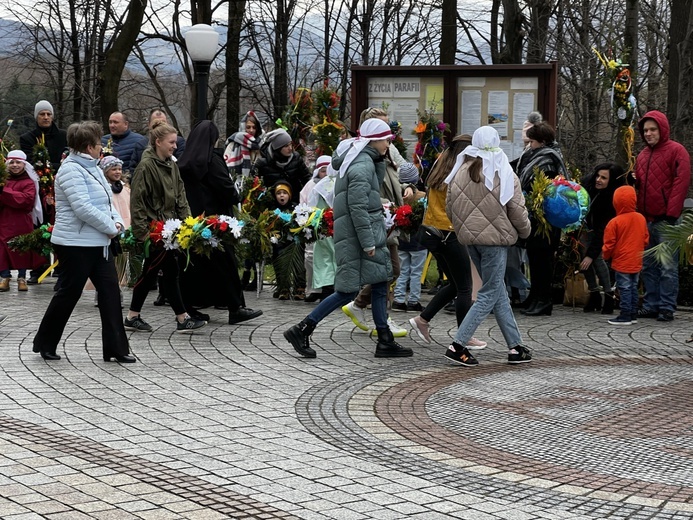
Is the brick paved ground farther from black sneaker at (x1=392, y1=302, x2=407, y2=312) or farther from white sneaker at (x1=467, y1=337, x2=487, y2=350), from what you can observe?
black sneaker at (x1=392, y1=302, x2=407, y2=312)

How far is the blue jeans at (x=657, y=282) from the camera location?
12.4 m

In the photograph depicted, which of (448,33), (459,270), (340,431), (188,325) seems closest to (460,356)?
(459,270)

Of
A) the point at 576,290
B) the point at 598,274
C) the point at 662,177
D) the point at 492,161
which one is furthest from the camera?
the point at 576,290

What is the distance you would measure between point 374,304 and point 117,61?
19236mm

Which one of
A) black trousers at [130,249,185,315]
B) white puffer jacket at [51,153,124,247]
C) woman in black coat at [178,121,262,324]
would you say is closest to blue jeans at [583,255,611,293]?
woman in black coat at [178,121,262,324]

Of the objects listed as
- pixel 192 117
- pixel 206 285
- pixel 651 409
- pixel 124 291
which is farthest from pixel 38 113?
pixel 192 117

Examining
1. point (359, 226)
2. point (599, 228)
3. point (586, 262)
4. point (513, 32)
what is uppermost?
point (513, 32)

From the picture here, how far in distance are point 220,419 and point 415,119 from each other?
8.65 meters

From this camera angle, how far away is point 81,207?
899 centimetres

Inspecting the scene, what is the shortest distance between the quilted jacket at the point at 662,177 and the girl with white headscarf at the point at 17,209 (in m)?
7.56

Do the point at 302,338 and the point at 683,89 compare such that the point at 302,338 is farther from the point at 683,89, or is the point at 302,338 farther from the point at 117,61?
the point at 117,61

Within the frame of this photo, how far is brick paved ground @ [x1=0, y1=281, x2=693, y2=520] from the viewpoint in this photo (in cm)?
554

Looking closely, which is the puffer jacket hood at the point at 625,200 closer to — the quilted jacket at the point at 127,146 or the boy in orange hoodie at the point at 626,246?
the boy in orange hoodie at the point at 626,246

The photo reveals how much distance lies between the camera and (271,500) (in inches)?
218
